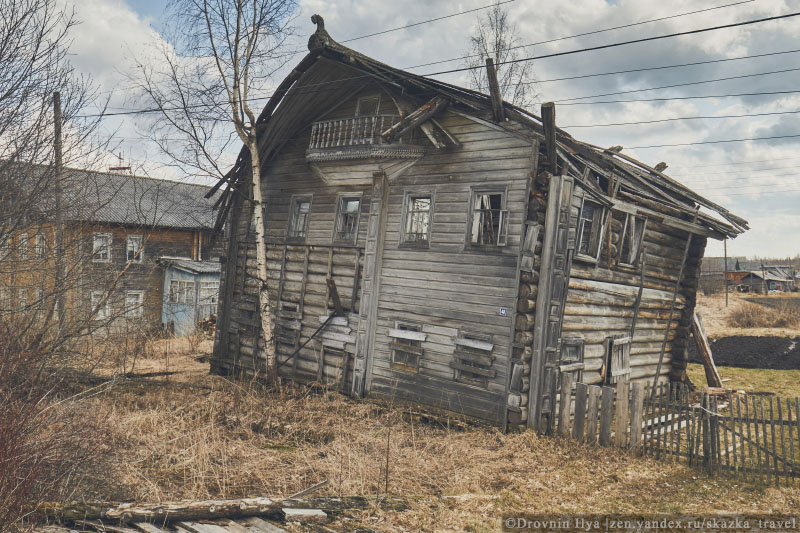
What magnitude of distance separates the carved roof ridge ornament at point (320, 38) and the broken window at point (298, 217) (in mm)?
4073

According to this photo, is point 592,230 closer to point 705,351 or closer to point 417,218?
point 417,218

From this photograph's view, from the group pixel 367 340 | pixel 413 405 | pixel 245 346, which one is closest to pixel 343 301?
pixel 367 340

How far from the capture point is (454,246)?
1233 centimetres

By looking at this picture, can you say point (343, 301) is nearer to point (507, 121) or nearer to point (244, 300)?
point (244, 300)

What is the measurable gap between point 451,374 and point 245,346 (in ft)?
24.9

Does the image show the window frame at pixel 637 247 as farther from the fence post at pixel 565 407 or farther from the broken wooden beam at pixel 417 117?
the broken wooden beam at pixel 417 117

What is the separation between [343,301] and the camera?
570 inches

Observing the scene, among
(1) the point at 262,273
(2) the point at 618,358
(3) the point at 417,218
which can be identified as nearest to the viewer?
(3) the point at 417,218

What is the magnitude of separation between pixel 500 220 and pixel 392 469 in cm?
561

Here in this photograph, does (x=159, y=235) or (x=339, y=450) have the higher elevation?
Answer: (x=159, y=235)

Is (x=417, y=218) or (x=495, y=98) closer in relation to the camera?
(x=495, y=98)

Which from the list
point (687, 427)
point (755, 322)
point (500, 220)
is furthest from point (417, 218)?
point (755, 322)

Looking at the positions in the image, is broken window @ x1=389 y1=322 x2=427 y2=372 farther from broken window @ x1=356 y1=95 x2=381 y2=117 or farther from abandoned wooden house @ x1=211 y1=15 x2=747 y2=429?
broken window @ x1=356 y1=95 x2=381 y2=117

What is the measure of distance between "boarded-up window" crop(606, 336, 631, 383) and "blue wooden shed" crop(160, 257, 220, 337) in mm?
21534
